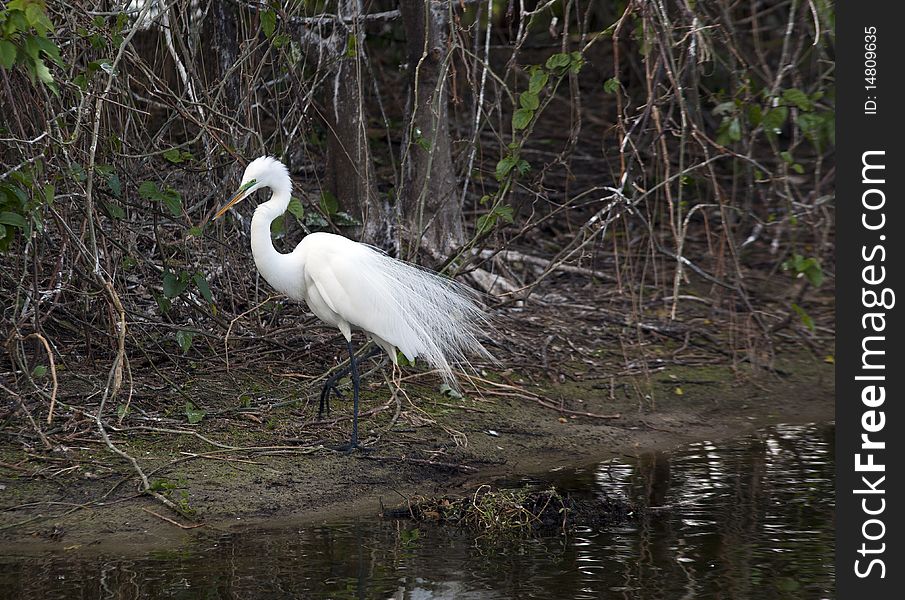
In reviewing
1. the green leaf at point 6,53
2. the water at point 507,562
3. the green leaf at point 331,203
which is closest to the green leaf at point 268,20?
the green leaf at point 331,203

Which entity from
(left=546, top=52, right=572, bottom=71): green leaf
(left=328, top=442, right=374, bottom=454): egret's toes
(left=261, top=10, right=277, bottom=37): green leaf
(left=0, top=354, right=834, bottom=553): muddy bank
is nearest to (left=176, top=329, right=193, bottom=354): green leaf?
(left=0, top=354, right=834, bottom=553): muddy bank

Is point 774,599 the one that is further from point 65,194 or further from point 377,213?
point 377,213

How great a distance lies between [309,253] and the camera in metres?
5.34

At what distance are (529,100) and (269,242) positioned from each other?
4.39 feet

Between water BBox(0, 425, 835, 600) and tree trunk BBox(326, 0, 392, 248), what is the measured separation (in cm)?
253

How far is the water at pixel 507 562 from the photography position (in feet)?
12.3

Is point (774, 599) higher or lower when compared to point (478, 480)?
lower

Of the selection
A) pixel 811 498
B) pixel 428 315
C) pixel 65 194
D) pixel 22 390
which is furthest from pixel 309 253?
pixel 811 498

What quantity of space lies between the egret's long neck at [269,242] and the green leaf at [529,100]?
1122 millimetres

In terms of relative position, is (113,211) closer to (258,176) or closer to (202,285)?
(202,285)

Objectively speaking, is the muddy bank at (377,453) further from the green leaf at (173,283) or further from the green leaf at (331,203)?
the green leaf at (331,203)

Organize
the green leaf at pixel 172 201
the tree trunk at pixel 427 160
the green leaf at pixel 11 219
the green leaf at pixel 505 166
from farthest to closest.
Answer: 1. the tree trunk at pixel 427 160
2. the green leaf at pixel 505 166
3. the green leaf at pixel 172 201
4. the green leaf at pixel 11 219

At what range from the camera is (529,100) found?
17.5 feet

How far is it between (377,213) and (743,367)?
231 centimetres
